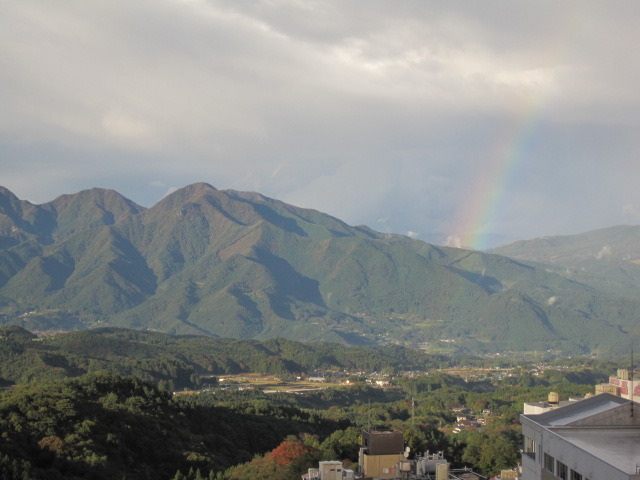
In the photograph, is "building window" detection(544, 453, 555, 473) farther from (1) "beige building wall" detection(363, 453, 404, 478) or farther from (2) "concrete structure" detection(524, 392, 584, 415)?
(1) "beige building wall" detection(363, 453, 404, 478)

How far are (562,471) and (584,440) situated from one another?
57.9 inches


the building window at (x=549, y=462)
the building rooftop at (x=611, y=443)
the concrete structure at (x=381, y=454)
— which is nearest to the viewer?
the building rooftop at (x=611, y=443)

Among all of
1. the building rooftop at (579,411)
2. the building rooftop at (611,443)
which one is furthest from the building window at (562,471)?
the building rooftop at (579,411)

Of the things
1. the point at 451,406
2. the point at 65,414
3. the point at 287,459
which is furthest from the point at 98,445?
the point at 451,406

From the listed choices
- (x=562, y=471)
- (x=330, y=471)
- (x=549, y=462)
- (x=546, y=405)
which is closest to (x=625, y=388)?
(x=546, y=405)

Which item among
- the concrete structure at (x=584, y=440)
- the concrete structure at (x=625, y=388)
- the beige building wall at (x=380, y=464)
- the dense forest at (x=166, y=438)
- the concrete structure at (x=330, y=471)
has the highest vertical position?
the concrete structure at (x=584, y=440)

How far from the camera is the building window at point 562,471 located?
100ft

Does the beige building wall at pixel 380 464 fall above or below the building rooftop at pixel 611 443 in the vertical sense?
below

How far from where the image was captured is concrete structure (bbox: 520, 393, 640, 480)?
2802 centimetres

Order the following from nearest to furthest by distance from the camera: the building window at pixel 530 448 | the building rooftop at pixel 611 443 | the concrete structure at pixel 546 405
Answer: the building rooftop at pixel 611 443
the building window at pixel 530 448
the concrete structure at pixel 546 405

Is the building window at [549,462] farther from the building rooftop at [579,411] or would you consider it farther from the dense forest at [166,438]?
the dense forest at [166,438]

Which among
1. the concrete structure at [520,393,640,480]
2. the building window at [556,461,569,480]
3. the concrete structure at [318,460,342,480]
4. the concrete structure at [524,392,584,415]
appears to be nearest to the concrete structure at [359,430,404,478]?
the concrete structure at [318,460,342,480]

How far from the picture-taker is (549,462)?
3250 centimetres

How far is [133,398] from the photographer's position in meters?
106
